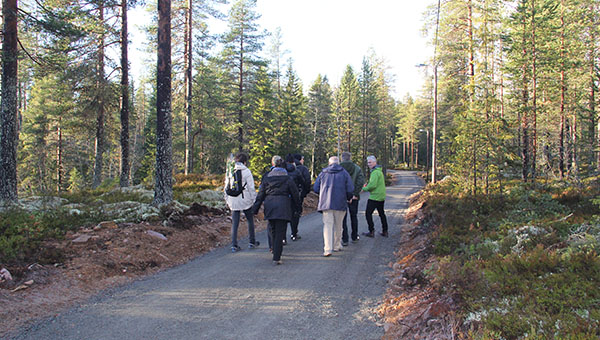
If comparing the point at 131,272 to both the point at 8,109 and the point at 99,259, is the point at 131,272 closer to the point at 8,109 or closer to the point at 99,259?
the point at 99,259

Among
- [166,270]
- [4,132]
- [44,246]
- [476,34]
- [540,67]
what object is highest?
[476,34]

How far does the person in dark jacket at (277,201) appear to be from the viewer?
22.9 ft

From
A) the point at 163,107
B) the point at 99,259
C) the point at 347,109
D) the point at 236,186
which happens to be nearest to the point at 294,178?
the point at 236,186

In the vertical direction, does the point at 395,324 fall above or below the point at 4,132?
below

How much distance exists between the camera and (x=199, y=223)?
9609 millimetres

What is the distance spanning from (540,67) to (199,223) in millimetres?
23771

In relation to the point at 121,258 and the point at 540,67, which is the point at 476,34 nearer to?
the point at 540,67

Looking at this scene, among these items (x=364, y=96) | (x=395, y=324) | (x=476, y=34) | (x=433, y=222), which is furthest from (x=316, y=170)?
(x=395, y=324)

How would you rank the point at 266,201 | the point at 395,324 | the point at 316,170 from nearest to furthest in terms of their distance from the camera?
the point at 395,324 < the point at 266,201 < the point at 316,170

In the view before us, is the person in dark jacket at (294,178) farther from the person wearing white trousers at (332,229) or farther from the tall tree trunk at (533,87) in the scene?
the tall tree trunk at (533,87)

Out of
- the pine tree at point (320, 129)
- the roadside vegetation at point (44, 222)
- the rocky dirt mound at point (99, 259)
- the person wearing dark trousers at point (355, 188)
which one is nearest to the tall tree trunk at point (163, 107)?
the roadside vegetation at point (44, 222)

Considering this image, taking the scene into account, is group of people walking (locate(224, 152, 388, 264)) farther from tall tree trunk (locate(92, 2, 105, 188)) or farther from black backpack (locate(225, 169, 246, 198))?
tall tree trunk (locate(92, 2, 105, 188))

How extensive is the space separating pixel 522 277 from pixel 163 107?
9583mm

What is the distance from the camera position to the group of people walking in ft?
23.6
